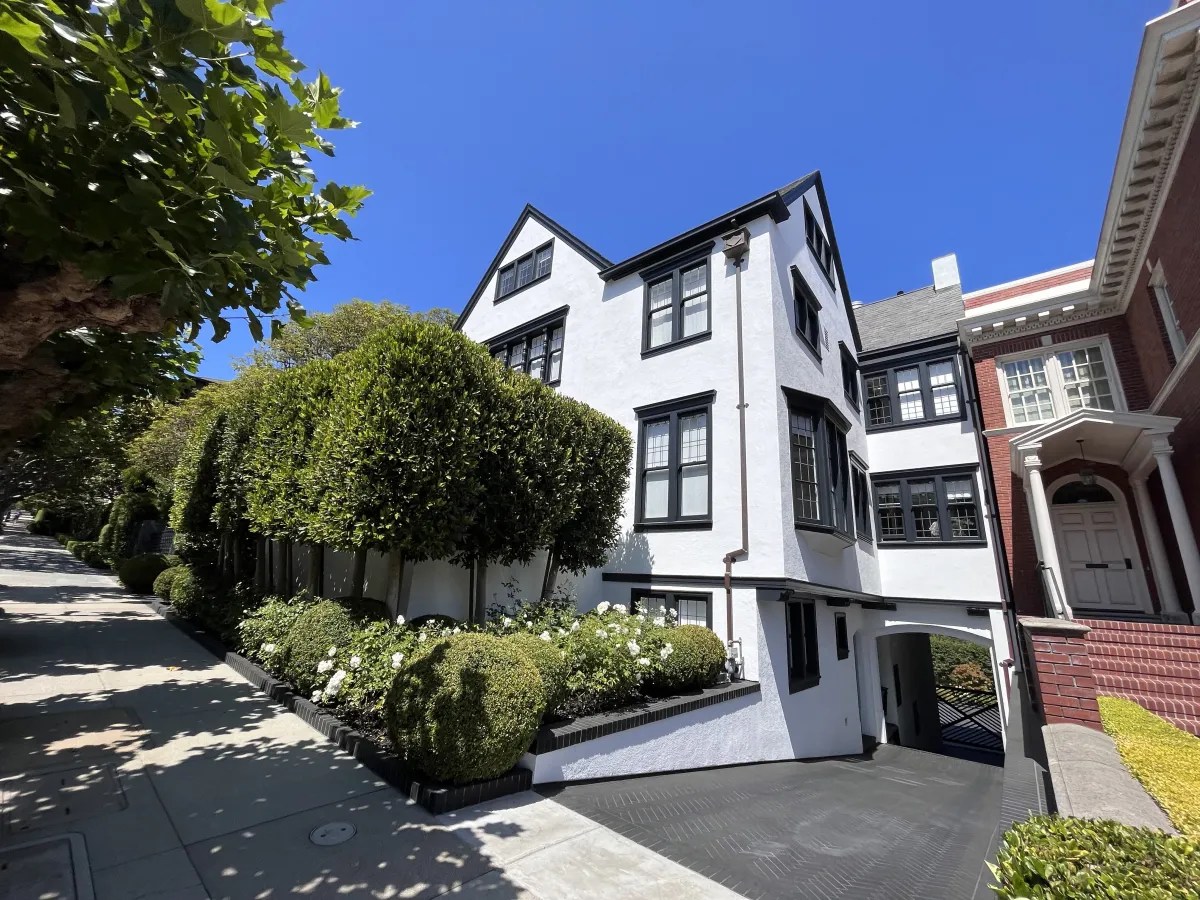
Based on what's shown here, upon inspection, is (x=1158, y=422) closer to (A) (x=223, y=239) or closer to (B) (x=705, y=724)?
(B) (x=705, y=724)

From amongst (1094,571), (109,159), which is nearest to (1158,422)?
(1094,571)

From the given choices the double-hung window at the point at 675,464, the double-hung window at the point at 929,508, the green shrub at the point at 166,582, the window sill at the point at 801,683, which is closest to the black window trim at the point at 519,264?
A: the double-hung window at the point at 675,464

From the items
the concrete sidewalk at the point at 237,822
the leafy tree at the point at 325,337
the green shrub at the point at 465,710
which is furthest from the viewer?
the leafy tree at the point at 325,337

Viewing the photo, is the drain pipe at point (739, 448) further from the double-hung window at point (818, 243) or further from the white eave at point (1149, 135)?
the white eave at point (1149, 135)

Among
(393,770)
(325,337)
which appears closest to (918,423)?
(393,770)

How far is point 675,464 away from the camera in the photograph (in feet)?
36.7

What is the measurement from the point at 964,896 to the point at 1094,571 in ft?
40.0

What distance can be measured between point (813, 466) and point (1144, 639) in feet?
18.7

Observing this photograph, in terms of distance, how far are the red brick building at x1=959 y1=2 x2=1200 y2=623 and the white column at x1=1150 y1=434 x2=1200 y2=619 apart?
29 millimetres

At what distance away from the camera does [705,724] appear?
309 inches

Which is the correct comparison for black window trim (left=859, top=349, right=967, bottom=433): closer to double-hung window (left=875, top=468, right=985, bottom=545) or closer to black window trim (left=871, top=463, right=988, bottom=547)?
black window trim (left=871, top=463, right=988, bottom=547)

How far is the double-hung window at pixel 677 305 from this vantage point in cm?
1188

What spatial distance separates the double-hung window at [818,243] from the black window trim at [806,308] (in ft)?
5.18

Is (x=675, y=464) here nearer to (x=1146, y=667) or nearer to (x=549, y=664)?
(x=549, y=664)
